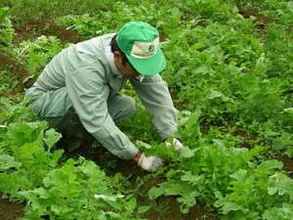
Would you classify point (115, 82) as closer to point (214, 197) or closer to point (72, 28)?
point (214, 197)

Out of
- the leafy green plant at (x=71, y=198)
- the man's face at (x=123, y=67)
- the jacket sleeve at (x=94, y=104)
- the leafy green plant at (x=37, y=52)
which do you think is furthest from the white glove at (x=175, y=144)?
the leafy green plant at (x=37, y=52)

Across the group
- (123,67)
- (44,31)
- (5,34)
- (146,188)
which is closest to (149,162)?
(146,188)

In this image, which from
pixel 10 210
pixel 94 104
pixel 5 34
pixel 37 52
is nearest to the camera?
Answer: pixel 10 210

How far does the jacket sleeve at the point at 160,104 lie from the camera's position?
463 centimetres

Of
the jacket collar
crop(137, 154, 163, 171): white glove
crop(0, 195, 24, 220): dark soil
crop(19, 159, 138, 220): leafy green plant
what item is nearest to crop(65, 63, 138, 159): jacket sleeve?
the jacket collar

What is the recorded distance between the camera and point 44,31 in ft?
24.6

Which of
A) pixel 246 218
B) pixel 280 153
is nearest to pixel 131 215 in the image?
pixel 246 218

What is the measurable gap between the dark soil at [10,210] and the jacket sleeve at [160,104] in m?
1.13

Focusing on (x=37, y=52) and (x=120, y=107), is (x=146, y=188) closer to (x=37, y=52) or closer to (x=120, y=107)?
(x=120, y=107)

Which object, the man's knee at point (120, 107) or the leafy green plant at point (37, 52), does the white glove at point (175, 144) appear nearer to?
the man's knee at point (120, 107)

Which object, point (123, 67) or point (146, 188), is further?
point (146, 188)

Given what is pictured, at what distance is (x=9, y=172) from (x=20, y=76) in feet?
7.21

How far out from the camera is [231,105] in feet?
18.2

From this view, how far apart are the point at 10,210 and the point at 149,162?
962mm
